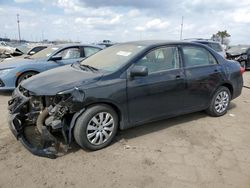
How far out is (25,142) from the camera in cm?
388

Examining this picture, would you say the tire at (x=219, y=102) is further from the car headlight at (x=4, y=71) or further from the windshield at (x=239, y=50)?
the windshield at (x=239, y=50)

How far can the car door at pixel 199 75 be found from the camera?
5.04 metres

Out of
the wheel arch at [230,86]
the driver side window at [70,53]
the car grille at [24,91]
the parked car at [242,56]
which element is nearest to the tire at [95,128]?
the car grille at [24,91]

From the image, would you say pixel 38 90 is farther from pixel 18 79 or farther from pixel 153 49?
pixel 18 79

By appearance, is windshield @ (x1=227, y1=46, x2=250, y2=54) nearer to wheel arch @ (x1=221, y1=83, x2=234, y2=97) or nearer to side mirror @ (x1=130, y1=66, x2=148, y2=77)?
wheel arch @ (x1=221, y1=83, x2=234, y2=97)

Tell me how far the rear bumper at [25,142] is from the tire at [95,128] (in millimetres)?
412

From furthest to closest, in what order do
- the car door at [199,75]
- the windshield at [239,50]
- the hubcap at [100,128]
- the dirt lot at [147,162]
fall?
the windshield at [239,50]
the car door at [199,75]
the hubcap at [100,128]
the dirt lot at [147,162]

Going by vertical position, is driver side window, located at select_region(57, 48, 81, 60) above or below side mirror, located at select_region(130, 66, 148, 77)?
above

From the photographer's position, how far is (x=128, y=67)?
428 centimetres

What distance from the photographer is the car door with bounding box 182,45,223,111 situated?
5043mm

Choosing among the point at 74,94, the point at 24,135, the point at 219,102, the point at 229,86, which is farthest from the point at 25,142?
the point at 229,86

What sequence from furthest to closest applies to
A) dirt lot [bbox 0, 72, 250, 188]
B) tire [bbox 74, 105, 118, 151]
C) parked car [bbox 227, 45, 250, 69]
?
parked car [bbox 227, 45, 250, 69], tire [bbox 74, 105, 118, 151], dirt lot [bbox 0, 72, 250, 188]

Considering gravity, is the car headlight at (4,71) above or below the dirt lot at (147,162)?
above

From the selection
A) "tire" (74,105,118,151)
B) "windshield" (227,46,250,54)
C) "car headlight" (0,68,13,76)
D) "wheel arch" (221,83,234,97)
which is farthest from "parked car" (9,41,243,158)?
"windshield" (227,46,250,54)
